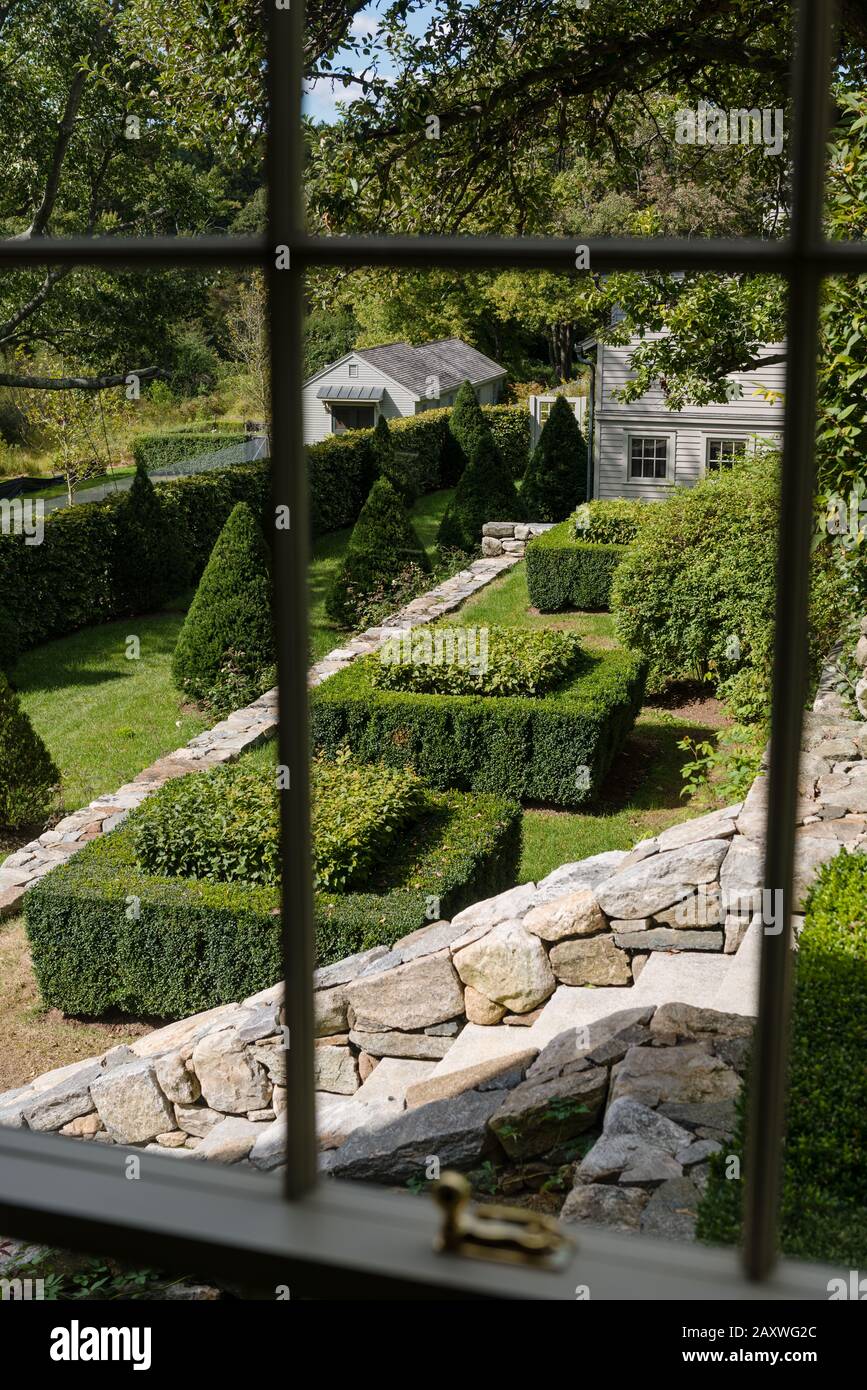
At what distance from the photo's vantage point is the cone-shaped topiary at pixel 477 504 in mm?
14055

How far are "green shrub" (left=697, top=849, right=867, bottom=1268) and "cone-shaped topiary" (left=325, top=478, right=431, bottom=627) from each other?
28.1 ft

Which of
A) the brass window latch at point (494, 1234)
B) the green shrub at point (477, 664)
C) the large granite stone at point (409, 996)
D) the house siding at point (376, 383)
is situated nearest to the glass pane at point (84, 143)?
the green shrub at point (477, 664)

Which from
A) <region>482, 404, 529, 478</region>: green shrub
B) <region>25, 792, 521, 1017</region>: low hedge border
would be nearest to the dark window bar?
<region>25, 792, 521, 1017</region>: low hedge border

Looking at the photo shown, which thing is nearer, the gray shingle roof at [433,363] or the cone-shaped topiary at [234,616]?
the cone-shaped topiary at [234,616]

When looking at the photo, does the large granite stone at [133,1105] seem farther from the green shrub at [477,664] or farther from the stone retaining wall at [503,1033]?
the green shrub at [477,664]

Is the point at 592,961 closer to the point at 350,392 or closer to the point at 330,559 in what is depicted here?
the point at 330,559

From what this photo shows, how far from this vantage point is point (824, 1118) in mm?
2127

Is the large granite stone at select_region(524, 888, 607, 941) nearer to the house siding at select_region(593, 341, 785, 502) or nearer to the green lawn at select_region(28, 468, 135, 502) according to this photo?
the house siding at select_region(593, 341, 785, 502)

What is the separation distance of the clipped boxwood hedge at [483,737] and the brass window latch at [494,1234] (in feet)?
20.1

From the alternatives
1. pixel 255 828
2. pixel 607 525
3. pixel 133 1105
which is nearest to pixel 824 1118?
pixel 133 1105

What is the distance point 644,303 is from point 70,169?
32.2ft

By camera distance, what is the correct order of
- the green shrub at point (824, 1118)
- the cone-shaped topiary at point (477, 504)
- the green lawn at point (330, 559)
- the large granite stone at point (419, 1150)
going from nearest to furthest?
the green shrub at point (824, 1118), the large granite stone at point (419, 1150), the green lawn at point (330, 559), the cone-shaped topiary at point (477, 504)
